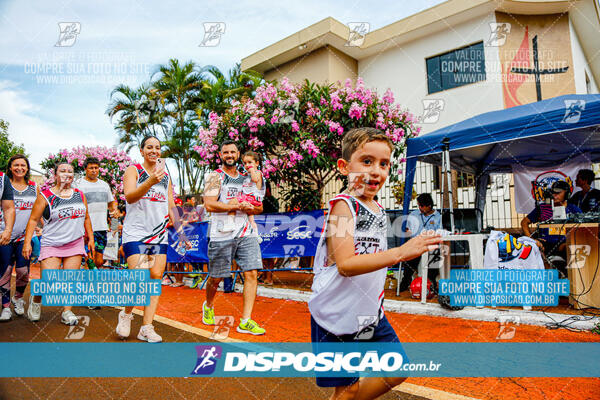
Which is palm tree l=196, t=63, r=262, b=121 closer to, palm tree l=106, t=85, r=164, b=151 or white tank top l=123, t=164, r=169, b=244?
palm tree l=106, t=85, r=164, b=151

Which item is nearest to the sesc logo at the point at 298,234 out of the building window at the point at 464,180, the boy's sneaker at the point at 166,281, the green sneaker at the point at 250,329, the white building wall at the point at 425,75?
the green sneaker at the point at 250,329

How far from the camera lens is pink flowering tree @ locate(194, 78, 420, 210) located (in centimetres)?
799

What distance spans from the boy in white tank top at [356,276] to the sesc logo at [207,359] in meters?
1.70

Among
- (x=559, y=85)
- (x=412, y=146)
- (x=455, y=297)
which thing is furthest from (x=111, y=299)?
(x=559, y=85)

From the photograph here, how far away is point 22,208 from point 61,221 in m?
0.92

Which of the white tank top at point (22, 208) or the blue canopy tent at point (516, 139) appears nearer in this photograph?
the white tank top at point (22, 208)

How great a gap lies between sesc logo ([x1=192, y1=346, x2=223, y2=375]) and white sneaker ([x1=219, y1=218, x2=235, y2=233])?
133 cm

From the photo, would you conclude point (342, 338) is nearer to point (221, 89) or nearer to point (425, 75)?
point (425, 75)

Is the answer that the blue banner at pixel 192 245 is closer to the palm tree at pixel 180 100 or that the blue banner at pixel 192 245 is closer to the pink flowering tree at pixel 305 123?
the pink flowering tree at pixel 305 123

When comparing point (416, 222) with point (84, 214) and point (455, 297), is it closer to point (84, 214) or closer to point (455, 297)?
point (455, 297)

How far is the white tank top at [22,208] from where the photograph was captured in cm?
518

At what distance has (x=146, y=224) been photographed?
4.01 m

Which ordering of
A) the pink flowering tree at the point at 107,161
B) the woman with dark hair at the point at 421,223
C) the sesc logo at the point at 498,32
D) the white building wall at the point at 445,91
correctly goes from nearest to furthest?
the woman with dark hair at the point at 421,223
the white building wall at the point at 445,91
the sesc logo at the point at 498,32
the pink flowering tree at the point at 107,161

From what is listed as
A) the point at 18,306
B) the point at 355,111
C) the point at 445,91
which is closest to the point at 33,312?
the point at 18,306
